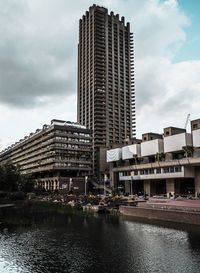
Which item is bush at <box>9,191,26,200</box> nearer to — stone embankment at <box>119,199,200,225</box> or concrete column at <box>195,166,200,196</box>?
stone embankment at <box>119,199,200,225</box>

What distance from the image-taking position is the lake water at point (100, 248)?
131ft

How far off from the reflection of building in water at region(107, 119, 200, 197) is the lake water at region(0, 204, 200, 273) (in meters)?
59.2

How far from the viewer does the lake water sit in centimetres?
4003

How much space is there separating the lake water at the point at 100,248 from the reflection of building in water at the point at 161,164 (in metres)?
59.2

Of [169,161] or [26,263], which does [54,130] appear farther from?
[26,263]

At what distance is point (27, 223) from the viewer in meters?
81.5

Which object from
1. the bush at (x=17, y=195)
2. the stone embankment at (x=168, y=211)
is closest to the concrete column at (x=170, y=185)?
the stone embankment at (x=168, y=211)

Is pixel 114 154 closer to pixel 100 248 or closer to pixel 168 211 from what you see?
pixel 168 211

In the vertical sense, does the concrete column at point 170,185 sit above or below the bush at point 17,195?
above

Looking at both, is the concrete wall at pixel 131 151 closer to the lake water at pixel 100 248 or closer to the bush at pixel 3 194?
the bush at pixel 3 194

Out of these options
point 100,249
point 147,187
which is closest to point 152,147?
point 147,187

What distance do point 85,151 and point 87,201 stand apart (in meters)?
71.0

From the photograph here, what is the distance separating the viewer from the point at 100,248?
5006 cm

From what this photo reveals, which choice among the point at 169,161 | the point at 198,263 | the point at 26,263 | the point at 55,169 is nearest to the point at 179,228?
the point at 198,263
